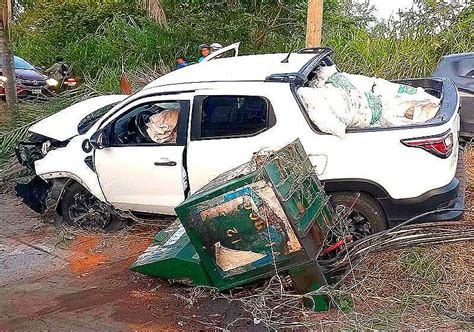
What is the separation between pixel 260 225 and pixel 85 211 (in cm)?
287

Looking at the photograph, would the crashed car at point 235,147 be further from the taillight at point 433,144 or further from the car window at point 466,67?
the car window at point 466,67

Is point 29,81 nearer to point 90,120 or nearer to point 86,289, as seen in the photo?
point 90,120

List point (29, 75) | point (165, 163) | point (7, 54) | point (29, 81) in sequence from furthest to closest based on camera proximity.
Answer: point (29, 75), point (29, 81), point (7, 54), point (165, 163)

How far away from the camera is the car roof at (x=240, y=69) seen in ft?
18.0

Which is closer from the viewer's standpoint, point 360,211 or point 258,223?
point 258,223

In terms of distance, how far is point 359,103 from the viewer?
5.26 m

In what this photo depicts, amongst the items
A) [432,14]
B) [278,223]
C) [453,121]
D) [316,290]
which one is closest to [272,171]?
[278,223]

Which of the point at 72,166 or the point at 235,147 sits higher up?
the point at 235,147

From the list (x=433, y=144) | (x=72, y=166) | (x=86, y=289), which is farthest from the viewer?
(x=72, y=166)

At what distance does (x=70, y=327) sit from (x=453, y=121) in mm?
3591

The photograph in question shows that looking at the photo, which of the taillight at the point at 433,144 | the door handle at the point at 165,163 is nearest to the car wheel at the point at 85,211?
the door handle at the point at 165,163

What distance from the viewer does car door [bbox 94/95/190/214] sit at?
5.55 meters

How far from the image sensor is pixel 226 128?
5.36 metres

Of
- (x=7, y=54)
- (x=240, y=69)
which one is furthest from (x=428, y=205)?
(x=7, y=54)
